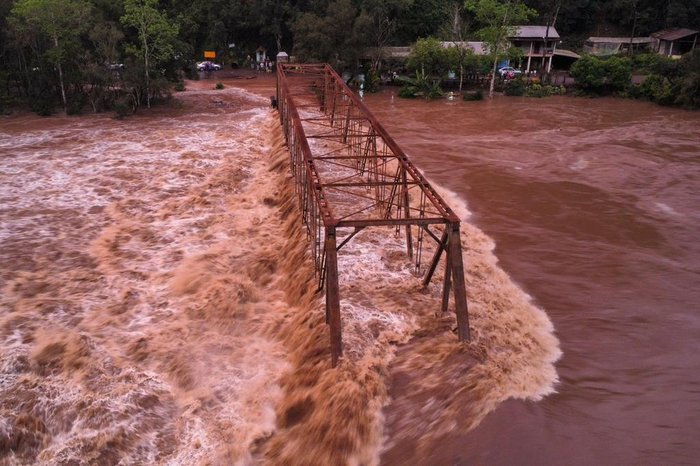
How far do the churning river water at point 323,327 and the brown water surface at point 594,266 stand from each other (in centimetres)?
5

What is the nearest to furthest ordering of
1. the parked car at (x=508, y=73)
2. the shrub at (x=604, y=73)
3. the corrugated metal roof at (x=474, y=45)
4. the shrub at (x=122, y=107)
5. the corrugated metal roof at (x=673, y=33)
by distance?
the shrub at (x=122, y=107)
the shrub at (x=604, y=73)
the corrugated metal roof at (x=474, y=45)
the parked car at (x=508, y=73)
the corrugated metal roof at (x=673, y=33)

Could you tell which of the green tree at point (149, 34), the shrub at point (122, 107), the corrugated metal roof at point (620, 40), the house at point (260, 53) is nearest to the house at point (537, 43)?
the corrugated metal roof at point (620, 40)

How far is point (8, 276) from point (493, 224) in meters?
12.1

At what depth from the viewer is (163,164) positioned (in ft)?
64.6

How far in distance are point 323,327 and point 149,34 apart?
2584 centimetres

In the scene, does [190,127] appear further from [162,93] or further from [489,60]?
[489,60]

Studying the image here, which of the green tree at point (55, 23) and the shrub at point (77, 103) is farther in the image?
the shrub at point (77, 103)

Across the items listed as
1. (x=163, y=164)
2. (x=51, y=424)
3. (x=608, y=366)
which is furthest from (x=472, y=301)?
(x=163, y=164)

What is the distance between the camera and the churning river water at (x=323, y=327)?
6.88 metres

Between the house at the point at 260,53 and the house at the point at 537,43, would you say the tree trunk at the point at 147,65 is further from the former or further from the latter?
the house at the point at 537,43

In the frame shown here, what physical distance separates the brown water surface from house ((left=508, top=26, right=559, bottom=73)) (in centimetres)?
1883

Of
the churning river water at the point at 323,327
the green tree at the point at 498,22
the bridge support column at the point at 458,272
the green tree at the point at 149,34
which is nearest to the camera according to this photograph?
the churning river water at the point at 323,327

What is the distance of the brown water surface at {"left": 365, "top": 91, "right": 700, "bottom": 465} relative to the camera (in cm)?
667

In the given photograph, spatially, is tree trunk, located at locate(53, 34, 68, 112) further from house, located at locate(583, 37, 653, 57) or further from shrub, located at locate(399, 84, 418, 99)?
house, located at locate(583, 37, 653, 57)
